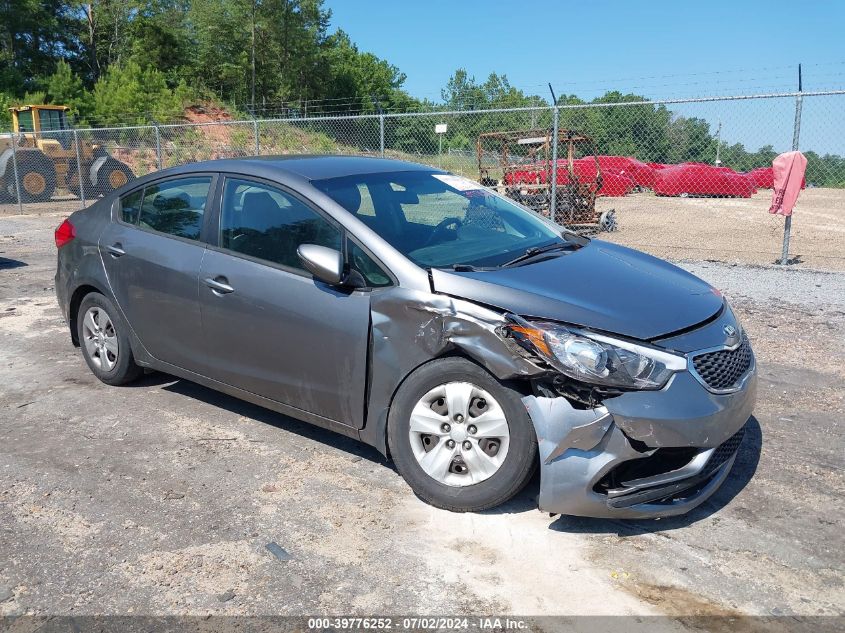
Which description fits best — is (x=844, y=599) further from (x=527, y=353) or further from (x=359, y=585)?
(x=359, y=585)

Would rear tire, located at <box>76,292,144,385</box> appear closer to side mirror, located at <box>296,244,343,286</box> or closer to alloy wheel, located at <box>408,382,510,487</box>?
side mirror, located at <box>296,244,343,286</box>

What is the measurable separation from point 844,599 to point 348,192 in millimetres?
2863

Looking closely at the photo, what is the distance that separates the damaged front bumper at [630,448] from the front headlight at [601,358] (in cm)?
6

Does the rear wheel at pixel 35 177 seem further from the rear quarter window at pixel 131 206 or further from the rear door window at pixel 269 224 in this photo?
the rear door window at pixel 269 224

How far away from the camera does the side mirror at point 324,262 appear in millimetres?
3478

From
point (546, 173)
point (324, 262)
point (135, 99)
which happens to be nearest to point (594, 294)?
point (324, 262)

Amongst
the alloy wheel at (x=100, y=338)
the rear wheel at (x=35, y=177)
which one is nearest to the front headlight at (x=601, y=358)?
the alloy wheel at (x=100, y=338)

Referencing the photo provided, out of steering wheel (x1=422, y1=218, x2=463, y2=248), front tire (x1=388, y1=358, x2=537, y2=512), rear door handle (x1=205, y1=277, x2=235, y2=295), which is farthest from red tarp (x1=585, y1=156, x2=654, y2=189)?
front tire (x1=388, y1=358, x2=537, y2=512)

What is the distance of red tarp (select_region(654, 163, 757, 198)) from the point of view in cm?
2645

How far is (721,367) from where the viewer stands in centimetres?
318

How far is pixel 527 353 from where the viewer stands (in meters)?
3.04

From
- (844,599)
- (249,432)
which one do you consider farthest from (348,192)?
(844,599)

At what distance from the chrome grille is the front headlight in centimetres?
13

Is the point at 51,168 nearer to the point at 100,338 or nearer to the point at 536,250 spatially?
the point at 100,338
